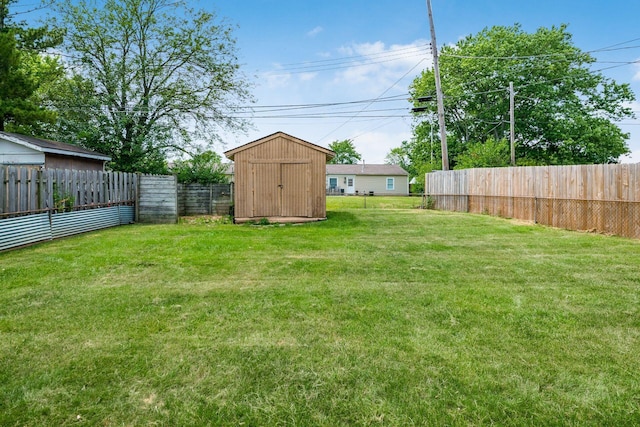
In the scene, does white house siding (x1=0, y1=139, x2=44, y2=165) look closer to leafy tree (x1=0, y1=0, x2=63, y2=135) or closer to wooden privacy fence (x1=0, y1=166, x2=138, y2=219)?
wooden privacy fence (x1=0, y1=166, x2=138, y2=219)

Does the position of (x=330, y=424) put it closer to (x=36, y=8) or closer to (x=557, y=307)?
(x=557, y=307)

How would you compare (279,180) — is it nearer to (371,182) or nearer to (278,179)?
(278,179)

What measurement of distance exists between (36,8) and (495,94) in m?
27.4

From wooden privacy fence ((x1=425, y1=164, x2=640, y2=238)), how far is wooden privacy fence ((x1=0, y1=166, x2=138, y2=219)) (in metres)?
12.4

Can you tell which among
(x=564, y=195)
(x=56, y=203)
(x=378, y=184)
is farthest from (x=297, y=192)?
(x=378, y=184)

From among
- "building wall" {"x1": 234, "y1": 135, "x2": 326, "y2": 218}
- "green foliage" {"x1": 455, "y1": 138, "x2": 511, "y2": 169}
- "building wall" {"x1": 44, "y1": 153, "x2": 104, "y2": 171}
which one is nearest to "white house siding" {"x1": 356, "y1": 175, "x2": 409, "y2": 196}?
"green foliage" {"x1": 455, "y1": 138, "x2": 511, "y2": 169}

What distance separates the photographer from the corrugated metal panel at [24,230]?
21.7 ft

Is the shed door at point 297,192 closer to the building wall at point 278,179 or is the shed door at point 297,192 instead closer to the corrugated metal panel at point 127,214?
the building wall at point 278,179

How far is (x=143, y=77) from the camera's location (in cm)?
1620

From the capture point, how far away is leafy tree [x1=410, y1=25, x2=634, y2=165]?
82.0 ft

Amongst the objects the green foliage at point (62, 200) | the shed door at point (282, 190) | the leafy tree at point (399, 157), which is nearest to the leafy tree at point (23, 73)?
the green foliage at point (62, 200)

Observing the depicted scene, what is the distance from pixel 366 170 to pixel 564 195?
Answer: 2648 cm

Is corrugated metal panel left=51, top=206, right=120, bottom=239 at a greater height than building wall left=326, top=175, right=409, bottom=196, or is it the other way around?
building wall left=326, top=175, right=409, bottom=196

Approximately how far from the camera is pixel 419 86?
2972 centimetres
